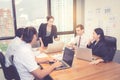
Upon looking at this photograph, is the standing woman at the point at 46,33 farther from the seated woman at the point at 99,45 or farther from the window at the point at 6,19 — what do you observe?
the seated woman at the point at 99,45

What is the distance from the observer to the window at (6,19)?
3975 millimetres

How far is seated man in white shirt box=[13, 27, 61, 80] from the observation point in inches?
Result: 74.4

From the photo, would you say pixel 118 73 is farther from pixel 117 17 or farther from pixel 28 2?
pixel 28 2

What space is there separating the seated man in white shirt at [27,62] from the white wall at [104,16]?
2013 mm

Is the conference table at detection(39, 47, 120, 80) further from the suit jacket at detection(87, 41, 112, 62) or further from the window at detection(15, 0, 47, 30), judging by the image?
the window at detection(15, 0, 47, 30)

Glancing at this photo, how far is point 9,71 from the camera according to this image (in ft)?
7.71

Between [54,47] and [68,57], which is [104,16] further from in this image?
[68,57]

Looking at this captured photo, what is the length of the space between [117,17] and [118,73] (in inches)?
71.6

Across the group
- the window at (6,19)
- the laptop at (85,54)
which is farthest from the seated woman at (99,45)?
the window at (6,19)

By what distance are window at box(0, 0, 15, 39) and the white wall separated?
6.29 ft

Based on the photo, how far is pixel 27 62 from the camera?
75.0 inches

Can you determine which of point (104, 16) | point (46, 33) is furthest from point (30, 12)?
point (104, 16)

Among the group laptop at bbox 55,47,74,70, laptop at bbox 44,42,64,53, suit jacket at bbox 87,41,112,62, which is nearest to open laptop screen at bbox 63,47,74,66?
laptop at bbox 55,47,74,70

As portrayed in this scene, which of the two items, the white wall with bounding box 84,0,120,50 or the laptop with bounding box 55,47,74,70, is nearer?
the laptop with bounding box 55,47,74,70
